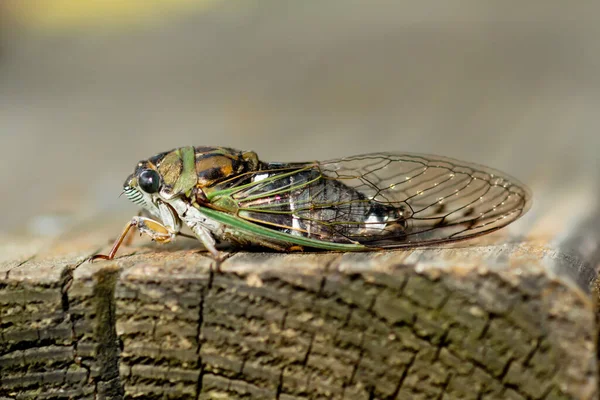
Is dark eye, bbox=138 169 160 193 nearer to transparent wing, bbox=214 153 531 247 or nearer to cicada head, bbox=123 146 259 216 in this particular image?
cicada head, bbox=123 146 259 216

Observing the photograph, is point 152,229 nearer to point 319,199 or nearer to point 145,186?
point 145,186

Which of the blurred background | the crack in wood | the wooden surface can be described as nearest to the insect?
the wooden surface

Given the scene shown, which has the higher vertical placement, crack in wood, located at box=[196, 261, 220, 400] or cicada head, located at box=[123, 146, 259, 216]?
cicada head, located at box=[123, 146, 259, 216]

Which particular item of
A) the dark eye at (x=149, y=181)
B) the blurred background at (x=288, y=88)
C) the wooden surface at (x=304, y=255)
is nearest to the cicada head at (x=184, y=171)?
the dark eye at (x=149, y=181)

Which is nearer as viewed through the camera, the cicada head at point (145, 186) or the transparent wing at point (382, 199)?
the transparent wing at point (382, 199)

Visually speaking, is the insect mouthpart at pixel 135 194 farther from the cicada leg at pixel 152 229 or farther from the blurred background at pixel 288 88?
the blurred background at pixel 288 88
